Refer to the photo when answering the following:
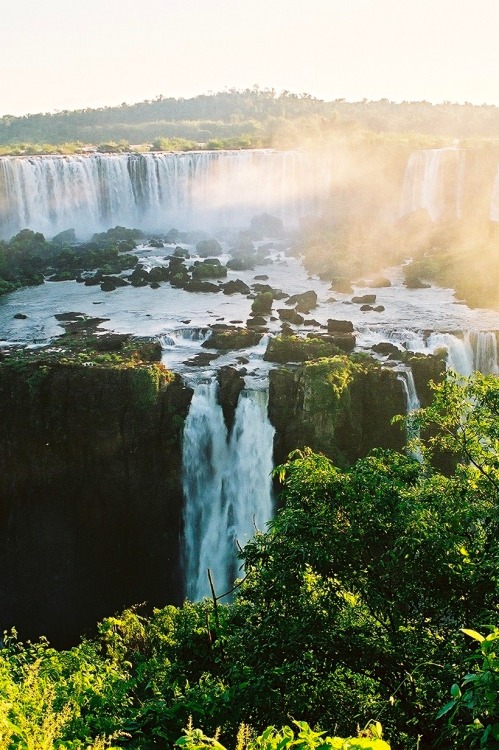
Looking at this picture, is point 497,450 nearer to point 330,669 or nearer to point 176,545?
point 330,669

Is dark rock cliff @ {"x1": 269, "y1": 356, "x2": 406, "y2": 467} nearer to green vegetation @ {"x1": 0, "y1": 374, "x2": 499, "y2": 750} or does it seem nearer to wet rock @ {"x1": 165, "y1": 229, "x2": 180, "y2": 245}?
green vegetation @ {"x1": 0, "y1": 374, "x2": 499, "y2": 750}

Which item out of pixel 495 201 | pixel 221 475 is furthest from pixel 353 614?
pixel 495 201

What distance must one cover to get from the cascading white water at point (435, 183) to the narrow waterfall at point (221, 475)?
99.1 feet

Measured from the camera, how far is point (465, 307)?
102 feet

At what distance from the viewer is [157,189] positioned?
168ft

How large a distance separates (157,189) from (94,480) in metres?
32.9

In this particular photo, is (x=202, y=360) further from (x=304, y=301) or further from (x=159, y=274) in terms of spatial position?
(x=159, y=274)

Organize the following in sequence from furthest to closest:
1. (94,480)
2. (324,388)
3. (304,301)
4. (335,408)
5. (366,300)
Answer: (366,300), (304,301), (94,480), (335,408), (324,388)

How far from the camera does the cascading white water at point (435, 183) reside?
47281 millimetres

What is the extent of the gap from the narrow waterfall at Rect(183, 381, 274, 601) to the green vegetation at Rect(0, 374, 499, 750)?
12.7 meters

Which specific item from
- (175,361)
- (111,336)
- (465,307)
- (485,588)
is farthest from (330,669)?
(465,307)

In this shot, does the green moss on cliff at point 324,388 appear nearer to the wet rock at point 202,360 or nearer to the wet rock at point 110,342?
the wet rock at point 202,360

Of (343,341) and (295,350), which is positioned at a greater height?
(295,350)

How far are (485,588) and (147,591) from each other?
15.7 meters
